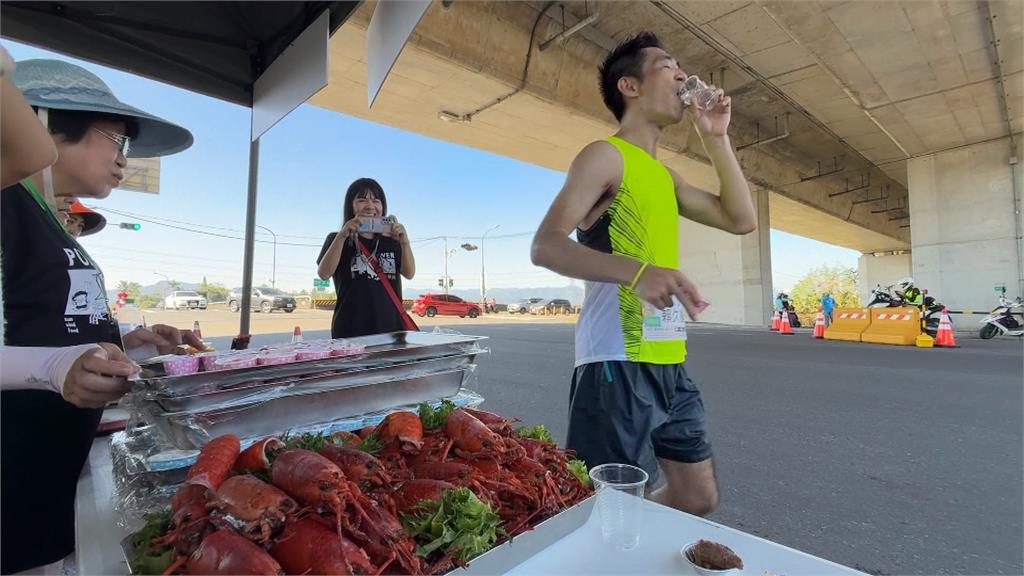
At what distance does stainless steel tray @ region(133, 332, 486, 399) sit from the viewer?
1.21m

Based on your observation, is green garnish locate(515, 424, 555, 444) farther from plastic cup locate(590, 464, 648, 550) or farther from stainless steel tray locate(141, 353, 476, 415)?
stainless steel tray locate(141, 353, 476, 415)

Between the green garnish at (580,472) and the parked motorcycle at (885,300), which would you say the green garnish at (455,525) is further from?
the parked motorcycle at (885,300)

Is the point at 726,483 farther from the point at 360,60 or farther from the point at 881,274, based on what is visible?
the point at 881,274

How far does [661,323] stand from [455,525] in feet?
3.49

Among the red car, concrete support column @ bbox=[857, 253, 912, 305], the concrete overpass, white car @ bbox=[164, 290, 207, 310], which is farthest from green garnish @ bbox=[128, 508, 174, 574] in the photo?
concrete support column @ bbox=[857, 253, 912, 305]

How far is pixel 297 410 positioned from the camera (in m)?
1.48

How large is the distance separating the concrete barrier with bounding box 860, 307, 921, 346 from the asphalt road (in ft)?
9.13

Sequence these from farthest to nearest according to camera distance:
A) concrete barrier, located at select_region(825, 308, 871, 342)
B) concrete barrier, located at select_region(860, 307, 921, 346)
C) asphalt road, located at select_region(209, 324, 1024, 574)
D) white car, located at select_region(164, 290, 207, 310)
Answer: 1. white car, located at select_region(164, 290, 207, 310)
2. concrete barrier, located at select_region(825, 308, 871, 342)
3. concrete barrier, located at select_region(860, 307, 921, 346)
4. asphalt road, located at select_region(209, 324, 1024, 574)

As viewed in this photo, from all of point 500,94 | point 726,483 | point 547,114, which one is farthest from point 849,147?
point 726,483

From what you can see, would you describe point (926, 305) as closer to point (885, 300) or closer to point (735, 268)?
point (885, 300)

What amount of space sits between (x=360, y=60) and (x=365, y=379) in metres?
7.87

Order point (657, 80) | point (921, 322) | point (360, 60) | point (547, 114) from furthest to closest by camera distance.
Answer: point (921, 322) < point (547, 114) < point (360, 60) < point (657, 80)

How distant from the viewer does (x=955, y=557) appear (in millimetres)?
2346

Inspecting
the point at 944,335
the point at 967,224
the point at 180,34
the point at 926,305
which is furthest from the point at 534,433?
the point at 967,224
